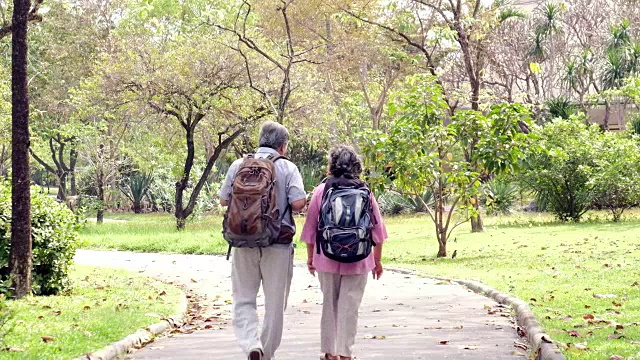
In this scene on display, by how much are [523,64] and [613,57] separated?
21.2 feet

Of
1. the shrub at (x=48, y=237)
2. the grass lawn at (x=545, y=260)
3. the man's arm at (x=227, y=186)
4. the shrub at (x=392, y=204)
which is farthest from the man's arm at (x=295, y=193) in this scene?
the shrub at (x=392, y=204)

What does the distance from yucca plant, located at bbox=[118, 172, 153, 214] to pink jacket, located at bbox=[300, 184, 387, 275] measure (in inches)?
1523

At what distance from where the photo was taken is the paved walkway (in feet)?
28.2

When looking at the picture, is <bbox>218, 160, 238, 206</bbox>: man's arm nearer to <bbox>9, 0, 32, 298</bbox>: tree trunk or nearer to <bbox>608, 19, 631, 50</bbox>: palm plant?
<bbox>9, 0, 32, 298</bbox>: tree trunk

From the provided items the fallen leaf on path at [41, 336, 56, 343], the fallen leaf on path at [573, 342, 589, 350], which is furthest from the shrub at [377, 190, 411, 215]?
the fallen leaf on path at [573, 342, 589, 350]

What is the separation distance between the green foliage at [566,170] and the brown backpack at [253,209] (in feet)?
73.4

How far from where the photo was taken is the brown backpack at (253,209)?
7.13 metres

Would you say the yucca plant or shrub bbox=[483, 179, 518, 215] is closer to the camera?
shrub bbox=[483, 179, 518, 215]

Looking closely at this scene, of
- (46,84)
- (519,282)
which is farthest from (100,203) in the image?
(519,282)

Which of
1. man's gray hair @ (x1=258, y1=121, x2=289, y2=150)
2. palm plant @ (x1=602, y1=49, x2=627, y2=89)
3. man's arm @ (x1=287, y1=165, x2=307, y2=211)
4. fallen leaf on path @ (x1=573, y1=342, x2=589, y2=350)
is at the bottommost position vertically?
fallen leaf on path @ (x1=573, y1=342, x2=589, y2=350)

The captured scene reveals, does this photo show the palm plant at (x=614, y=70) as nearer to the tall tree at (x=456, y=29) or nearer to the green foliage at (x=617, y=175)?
the tall tree at (x=456, y=29)

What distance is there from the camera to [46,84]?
128ft

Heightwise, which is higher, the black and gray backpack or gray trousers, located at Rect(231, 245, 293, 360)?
the black and gray backpack

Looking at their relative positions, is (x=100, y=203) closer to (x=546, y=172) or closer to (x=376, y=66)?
(x=376, y=66)
